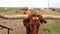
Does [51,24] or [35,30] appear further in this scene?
[51,24]

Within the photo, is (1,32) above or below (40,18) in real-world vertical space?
below

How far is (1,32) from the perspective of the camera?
8.02 m

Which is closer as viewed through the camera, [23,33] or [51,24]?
[23,33]

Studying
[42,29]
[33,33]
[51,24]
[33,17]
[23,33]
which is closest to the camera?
[33,33]

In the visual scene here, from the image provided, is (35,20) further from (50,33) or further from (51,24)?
(51,24)

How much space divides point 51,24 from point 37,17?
18.5 ft

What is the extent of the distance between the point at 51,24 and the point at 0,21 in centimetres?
229

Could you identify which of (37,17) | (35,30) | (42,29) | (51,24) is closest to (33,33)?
(35,30)

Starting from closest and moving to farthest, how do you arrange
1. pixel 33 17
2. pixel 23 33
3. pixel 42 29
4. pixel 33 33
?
pixel 33 33 → pixel 33 17 → pixel 23 33 → pixel 42 29

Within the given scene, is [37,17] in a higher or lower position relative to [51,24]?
higher

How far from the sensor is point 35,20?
3.98 metres

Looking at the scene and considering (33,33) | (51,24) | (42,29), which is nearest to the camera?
(33,33)

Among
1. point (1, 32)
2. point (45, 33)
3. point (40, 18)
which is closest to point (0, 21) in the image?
point (1, 32)

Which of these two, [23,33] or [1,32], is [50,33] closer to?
[23,33]
